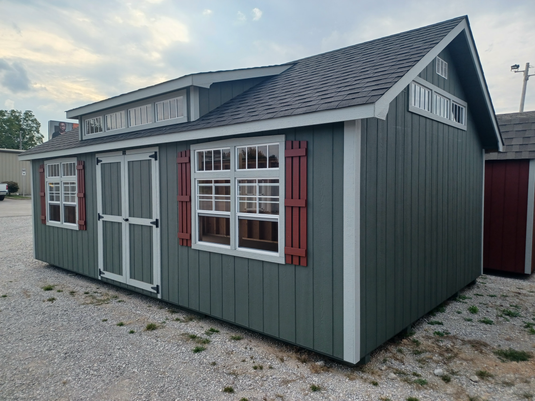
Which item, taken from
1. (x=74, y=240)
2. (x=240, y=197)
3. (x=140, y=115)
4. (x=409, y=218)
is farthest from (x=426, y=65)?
(x=74, y=240)

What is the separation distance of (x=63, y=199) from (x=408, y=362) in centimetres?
641

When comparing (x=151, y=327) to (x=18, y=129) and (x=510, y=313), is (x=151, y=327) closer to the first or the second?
(x=510, y=313)

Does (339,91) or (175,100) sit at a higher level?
(175,100)

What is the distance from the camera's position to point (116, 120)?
6125 mm

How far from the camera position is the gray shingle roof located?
10.6 ft

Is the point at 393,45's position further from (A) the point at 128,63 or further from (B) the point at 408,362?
(A) the point at 128,63

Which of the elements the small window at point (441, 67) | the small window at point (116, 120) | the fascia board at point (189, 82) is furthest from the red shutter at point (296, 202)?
the small window at point (116, 120)

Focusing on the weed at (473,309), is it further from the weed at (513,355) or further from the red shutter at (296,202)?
the red shutter at (296,202)

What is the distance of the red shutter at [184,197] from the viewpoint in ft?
14.6

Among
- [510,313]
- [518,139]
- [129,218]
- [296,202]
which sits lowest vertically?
[510,313]

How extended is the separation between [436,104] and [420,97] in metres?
0.51

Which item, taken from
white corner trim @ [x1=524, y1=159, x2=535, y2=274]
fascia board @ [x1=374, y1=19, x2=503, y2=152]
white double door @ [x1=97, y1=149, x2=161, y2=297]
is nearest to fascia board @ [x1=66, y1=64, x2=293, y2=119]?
white double door @ [x1=97, y1=149, x2=161, y2=297]

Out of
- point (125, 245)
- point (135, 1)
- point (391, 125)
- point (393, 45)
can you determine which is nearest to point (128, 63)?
point (135, 1)

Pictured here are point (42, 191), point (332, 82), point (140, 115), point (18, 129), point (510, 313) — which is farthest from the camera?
point (18, 129)
